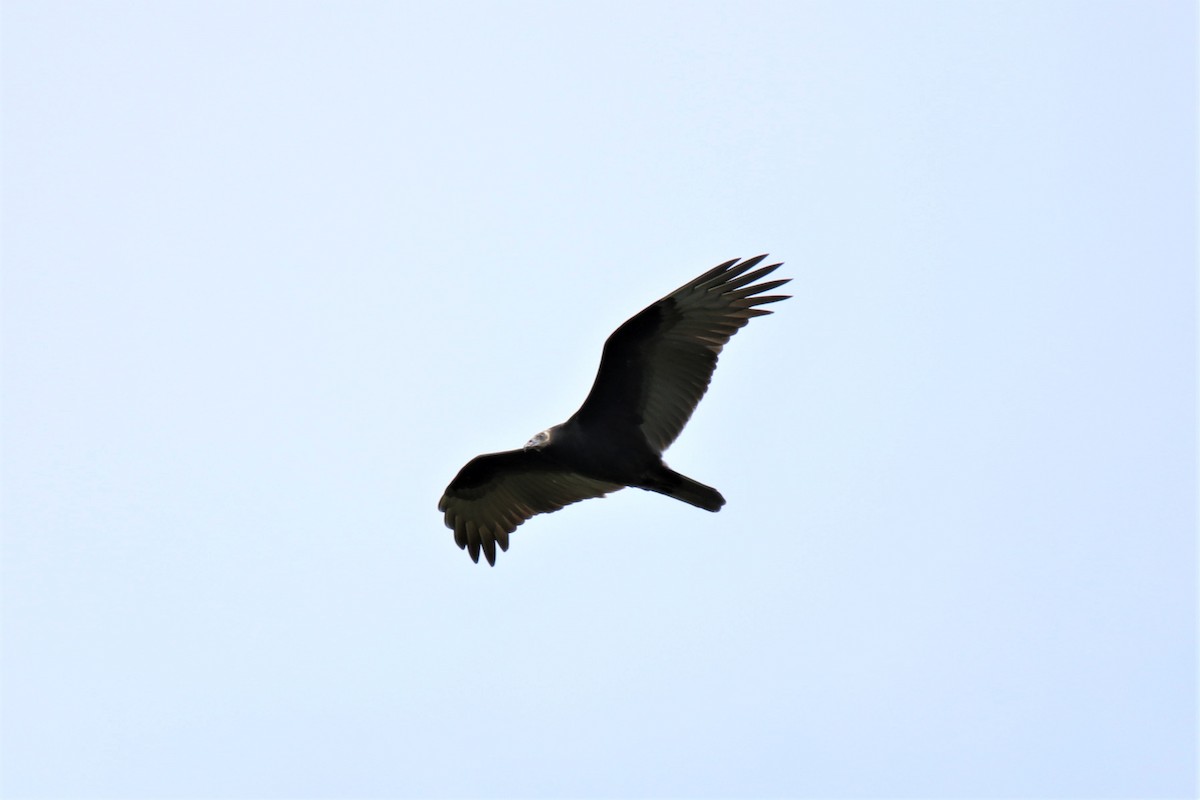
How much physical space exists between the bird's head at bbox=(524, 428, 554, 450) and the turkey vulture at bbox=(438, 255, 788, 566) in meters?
0.01

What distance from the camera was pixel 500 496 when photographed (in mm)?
17828

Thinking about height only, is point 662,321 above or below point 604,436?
above

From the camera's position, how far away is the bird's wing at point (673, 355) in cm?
1644

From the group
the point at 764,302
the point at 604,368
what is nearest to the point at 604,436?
the point at 604,368

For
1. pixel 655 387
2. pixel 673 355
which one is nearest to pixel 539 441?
pixel 655 387

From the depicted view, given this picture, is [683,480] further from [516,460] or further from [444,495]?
[444,495]

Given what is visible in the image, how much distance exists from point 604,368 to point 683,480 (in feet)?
4.90

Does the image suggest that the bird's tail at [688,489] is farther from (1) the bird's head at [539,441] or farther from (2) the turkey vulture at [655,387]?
(1) the bird's head at [539,441]

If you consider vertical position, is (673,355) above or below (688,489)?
above

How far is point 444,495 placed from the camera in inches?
705

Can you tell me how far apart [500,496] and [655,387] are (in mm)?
2522

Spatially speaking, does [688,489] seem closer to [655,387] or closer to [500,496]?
[655,387]

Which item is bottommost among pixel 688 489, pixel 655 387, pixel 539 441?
pixel 688 489

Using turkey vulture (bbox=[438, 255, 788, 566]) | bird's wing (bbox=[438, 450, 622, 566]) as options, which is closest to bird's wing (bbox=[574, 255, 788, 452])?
turkey vulture (bbox=[438, 255, 788, 566])
